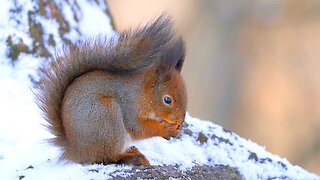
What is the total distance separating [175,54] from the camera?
2.95 metres

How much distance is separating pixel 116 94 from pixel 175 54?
24 centimetres

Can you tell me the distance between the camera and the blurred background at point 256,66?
7762mm

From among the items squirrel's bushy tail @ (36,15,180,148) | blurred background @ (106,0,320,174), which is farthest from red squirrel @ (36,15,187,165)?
A: blurred background @ (106,0,320,174)

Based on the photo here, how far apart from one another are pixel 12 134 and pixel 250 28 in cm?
542

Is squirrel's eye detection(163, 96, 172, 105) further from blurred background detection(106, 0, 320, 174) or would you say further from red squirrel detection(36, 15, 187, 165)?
blurred background detection(106, 0, 320, 174)

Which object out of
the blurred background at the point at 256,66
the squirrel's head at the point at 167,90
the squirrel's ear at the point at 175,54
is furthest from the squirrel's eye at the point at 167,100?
the blurred background at the point at 256,66

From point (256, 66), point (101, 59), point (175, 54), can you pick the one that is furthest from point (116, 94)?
point (256, 66)

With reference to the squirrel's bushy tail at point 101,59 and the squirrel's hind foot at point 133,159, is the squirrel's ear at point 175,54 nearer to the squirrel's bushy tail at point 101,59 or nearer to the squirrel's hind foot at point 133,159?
the squirrel's bushy tail at point 101,59

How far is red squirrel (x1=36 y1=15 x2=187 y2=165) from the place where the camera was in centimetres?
281

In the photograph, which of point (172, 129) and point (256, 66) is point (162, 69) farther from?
point (256, 66)

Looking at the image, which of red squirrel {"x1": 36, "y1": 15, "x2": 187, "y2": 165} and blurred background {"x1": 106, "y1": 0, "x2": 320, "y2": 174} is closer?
red squirrel {"x1": 36, "y1": 15, "x2": 187, "y2": 165}

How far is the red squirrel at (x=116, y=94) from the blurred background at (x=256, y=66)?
15.1ft

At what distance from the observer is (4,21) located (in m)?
3.57

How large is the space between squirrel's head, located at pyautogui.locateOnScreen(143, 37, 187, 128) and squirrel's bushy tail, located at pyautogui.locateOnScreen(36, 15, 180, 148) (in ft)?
0.10
